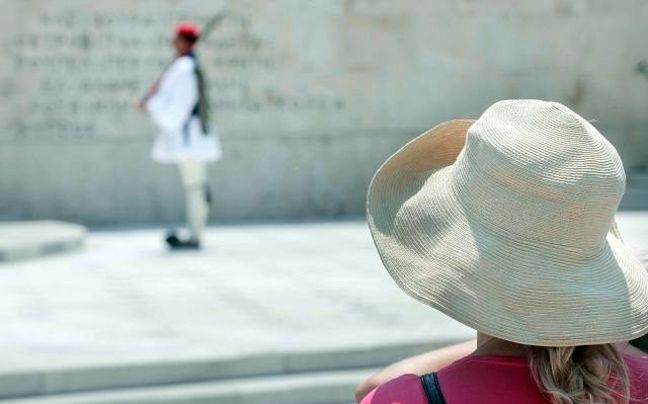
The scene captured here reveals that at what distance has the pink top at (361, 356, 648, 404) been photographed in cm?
163

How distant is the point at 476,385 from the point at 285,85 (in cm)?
1106

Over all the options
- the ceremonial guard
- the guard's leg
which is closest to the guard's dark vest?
the ceremonial guard

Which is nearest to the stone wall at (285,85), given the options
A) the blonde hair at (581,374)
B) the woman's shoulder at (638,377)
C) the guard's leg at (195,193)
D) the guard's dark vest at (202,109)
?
the guard's leg at (195,193)

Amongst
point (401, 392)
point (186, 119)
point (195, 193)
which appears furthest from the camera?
point (195, 193)

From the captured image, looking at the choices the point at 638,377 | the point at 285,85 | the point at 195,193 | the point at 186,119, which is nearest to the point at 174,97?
the point at 186,119

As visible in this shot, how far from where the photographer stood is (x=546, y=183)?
1655 millimetres

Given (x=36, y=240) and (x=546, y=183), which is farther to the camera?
(x=36, y=240)

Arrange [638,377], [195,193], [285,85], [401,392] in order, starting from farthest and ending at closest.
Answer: [285,85]
[195,193]
[638,377]
[401,392]

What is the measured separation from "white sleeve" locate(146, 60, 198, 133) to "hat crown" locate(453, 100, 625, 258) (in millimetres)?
8250

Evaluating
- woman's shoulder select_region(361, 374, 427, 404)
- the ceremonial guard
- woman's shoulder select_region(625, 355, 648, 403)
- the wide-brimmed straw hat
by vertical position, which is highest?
the wide-brimmed straw hat

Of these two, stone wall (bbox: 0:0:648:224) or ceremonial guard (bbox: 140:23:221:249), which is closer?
ceremonial guard (bbox: 140:23:221:249)

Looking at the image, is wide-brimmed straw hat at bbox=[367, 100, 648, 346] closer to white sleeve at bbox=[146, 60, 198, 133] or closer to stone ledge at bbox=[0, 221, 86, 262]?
stone ledge at bbox=[0, 221, 86, 262]

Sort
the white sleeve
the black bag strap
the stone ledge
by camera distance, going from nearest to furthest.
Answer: the black bag strap < the stone ledge < the white sleeve

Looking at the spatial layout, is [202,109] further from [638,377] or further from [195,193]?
[638,377]
